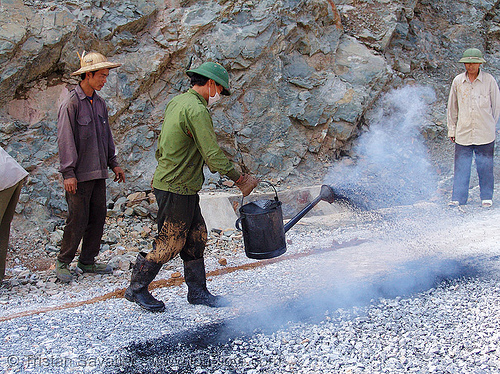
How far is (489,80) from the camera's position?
20.3 ft

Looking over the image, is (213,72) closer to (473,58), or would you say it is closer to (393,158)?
(473,58)

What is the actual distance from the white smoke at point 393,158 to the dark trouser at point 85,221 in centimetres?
402

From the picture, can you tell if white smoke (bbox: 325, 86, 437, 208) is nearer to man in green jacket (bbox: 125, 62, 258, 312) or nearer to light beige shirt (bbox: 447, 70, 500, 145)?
light beige shirt (bbox: 447, 70, 500, 145)

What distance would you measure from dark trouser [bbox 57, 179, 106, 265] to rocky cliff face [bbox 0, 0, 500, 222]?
1814 millimetres

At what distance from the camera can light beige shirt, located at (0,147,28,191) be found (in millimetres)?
3863

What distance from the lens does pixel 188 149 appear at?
3.34m

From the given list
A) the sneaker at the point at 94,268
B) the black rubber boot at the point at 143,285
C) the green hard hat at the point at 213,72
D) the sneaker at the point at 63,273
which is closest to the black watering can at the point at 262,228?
the black rubber boot at the point at 143,285

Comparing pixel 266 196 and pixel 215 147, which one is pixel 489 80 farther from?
pixel 215 147

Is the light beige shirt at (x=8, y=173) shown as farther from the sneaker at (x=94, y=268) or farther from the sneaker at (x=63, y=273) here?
the sneaker at (x=94, y=268)

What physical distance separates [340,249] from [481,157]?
2.85 meters

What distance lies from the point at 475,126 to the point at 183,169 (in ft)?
15.3

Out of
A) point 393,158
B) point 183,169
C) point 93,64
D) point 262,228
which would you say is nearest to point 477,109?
point 393,158

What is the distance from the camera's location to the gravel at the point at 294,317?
2.72 meters

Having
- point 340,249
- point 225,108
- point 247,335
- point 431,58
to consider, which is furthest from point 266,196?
point 431,58
